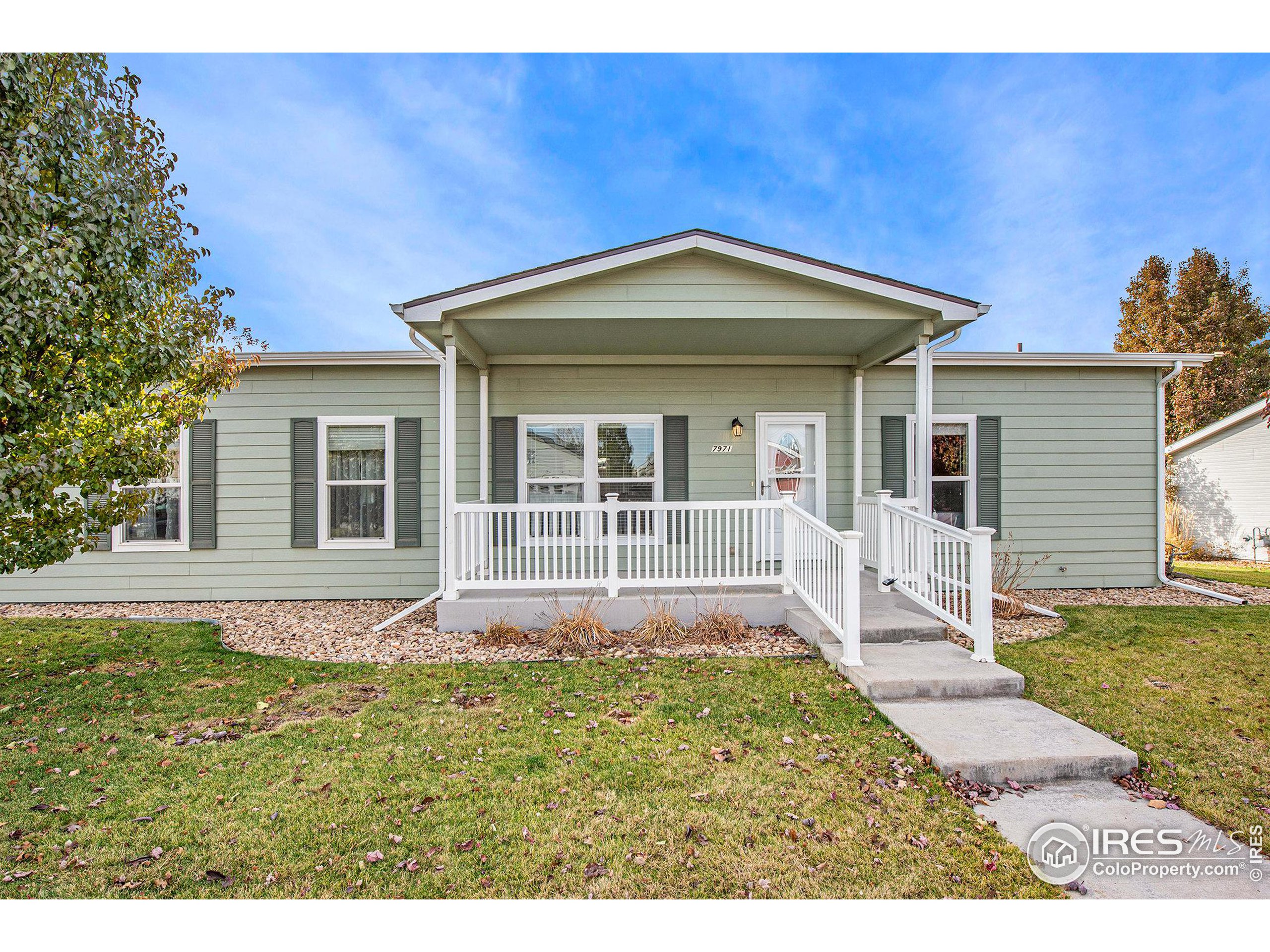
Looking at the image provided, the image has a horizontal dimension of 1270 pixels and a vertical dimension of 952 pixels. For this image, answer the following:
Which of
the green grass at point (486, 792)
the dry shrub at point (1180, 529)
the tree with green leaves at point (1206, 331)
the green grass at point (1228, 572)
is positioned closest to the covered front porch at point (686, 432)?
the green grass at point (486, 792)

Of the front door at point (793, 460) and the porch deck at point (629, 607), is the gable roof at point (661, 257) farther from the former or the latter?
the porch deck at point (629, 607)

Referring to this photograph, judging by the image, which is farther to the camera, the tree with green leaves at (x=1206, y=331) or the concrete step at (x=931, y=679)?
the tree with green leaves at (x=1206, y=331)

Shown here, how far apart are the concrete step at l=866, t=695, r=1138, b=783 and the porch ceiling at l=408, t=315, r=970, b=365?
11.7 ft

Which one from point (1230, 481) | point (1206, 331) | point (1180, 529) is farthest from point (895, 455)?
point (1206, 331)

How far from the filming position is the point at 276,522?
23.8 ft

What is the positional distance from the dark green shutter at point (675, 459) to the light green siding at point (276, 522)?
2.56 metres

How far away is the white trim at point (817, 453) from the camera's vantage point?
7352 millimetres

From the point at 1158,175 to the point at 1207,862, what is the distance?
18.0m

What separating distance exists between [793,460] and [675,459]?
5.28 ft

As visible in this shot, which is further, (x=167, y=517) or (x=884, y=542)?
(x=167, y=517)

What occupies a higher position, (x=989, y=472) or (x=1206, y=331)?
(x=1206, y=331)

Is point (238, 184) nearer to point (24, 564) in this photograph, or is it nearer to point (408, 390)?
point (408, 390)

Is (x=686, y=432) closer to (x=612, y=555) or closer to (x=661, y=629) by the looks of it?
(x=612, y=555)

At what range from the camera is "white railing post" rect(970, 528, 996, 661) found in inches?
169
